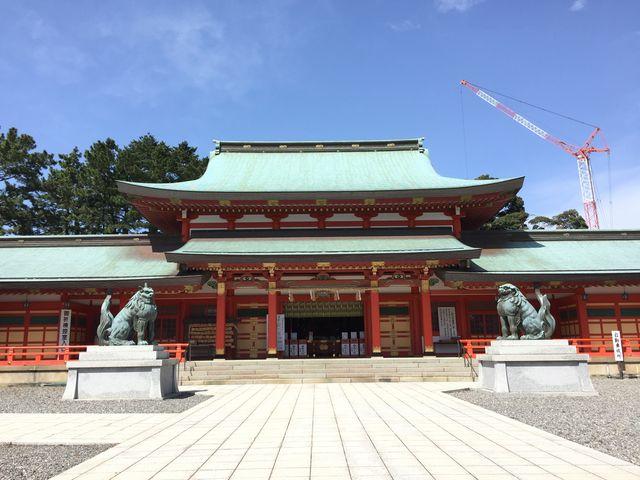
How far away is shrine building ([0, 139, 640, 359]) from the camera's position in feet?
70.4

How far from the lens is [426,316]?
21344 millimetres

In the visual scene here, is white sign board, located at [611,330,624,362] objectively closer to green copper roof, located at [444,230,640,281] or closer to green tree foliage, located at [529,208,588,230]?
green copper roof, located at [444,230,640,281]

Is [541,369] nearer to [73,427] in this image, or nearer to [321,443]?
[321,443]

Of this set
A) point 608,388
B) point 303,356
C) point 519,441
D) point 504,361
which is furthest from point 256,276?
point 519,441

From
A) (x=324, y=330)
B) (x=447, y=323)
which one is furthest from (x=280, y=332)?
(x=447, y=323)

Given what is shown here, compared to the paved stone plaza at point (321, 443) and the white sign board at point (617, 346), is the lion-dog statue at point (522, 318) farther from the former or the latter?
the white sign board at point (617, 346)

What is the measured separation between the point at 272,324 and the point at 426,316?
7.17 meters

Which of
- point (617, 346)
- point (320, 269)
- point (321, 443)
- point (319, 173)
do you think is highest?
point (319, 173)

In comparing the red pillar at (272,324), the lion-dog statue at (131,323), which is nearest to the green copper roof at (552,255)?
the red pillar at (272,324)

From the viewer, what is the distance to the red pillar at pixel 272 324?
21.1 m

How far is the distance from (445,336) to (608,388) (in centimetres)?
949

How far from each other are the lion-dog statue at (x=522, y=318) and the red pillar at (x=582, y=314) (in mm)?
10498

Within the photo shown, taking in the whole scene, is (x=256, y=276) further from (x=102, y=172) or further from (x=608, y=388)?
(x=102, y=172)

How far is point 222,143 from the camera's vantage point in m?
30.5
